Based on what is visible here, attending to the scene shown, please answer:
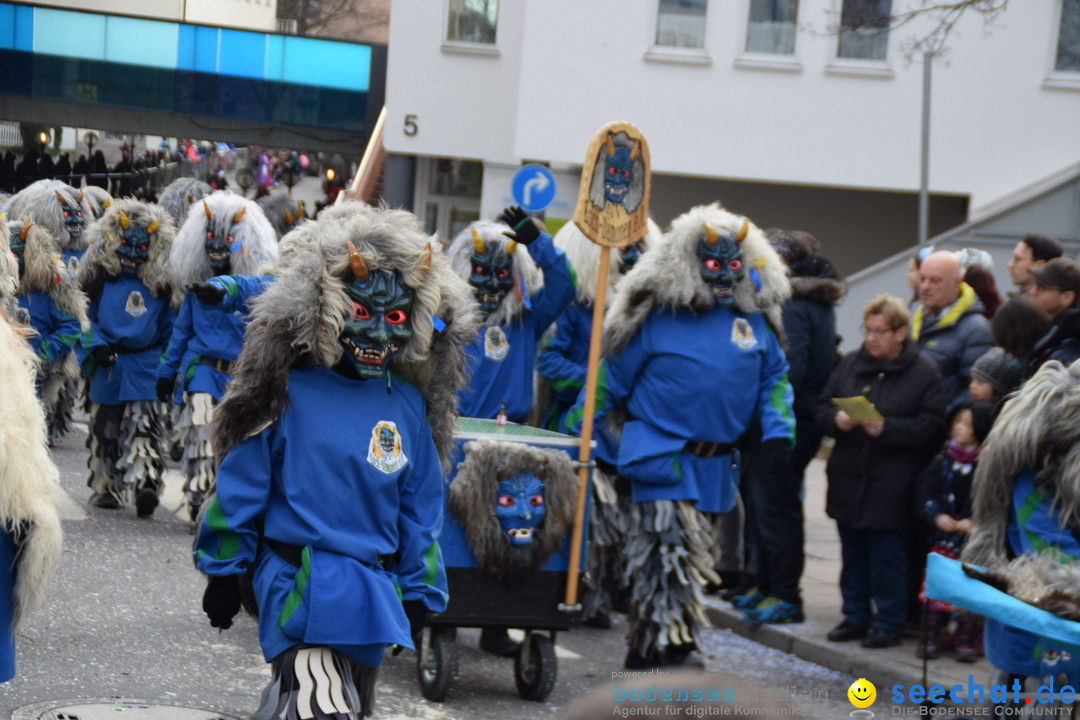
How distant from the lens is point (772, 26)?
1942cm

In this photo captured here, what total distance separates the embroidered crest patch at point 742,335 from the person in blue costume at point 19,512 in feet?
11.5

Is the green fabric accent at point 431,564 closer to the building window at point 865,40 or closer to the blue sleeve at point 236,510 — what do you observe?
the blue sleeve at point 236,510

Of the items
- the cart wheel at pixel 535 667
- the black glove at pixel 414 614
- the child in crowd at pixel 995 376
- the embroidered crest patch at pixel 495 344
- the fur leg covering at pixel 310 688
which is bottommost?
the cart wheel at pixel 535 667

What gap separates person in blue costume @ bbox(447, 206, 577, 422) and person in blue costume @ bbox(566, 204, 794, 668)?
907mm

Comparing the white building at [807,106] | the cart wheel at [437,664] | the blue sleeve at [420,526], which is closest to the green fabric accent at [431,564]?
the blue sleeve at [420,526]

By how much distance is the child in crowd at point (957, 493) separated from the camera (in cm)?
642

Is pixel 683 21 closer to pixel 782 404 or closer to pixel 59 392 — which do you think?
pixel 59 392

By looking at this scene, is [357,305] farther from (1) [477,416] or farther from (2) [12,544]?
(1) [477,416]

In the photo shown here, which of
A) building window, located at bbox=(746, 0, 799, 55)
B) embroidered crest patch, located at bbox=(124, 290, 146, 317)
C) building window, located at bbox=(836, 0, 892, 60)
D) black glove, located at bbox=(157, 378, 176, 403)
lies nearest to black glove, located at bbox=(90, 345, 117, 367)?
embroidered crest patch, located at bbox=(124, 290, 146, 317)

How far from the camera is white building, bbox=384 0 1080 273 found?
18734 mm

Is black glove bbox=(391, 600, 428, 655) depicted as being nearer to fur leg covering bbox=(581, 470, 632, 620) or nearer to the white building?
fur leg covering bbox=(581, 470, 632, 620)

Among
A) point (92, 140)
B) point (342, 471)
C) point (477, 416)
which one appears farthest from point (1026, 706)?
point (92, 140)

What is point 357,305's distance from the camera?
3977 mm

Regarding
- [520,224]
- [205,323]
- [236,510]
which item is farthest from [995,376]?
[205,323]
